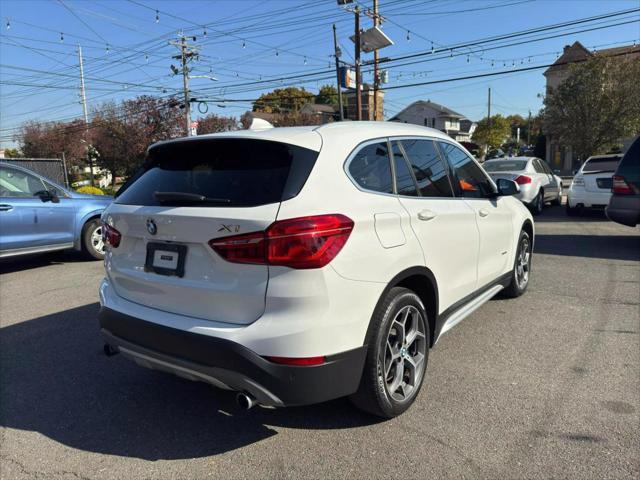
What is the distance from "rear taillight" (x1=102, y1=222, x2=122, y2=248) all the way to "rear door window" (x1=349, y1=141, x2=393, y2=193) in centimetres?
154

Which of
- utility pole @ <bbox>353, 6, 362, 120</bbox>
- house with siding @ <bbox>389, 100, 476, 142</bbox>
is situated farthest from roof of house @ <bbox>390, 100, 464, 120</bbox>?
utility pole @ <bbox>353, 6, 362, 120</bbox>

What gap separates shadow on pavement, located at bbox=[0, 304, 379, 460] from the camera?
2.92 metres

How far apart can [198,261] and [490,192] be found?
2949 millimetres

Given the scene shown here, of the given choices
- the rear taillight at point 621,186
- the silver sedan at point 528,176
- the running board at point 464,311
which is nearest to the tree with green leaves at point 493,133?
the silver sedan at point 528,176

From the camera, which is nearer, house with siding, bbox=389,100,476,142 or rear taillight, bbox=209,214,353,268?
rear taillight, bbox=209,214,353,268

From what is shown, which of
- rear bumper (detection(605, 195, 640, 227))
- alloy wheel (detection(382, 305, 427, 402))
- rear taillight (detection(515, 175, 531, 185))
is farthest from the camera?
rear taillight (detection(515, 175, 531, 185))

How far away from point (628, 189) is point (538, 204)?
5.34 metres

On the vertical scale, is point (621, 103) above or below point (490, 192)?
above

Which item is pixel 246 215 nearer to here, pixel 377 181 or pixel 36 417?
pixel 377 181

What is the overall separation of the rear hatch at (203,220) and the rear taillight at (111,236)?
37mm

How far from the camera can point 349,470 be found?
261cm

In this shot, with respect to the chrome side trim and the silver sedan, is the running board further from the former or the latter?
the silver sedan

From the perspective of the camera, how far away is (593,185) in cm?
1162

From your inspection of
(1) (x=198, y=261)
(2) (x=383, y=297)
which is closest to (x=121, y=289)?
(1) (x=198, y=261)
